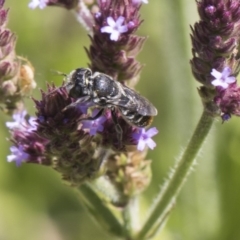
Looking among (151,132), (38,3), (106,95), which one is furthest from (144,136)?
(38,3)

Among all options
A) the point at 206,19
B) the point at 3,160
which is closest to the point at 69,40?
the point at 3,160

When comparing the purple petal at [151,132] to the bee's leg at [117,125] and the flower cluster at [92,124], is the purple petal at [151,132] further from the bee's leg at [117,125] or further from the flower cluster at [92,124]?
the bee's leg at [117,125]

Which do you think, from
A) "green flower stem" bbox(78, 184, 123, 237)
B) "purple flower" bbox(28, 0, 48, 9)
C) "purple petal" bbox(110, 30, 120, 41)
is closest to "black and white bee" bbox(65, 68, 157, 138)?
"purple petal" bbox(110, 30, 120, 41)

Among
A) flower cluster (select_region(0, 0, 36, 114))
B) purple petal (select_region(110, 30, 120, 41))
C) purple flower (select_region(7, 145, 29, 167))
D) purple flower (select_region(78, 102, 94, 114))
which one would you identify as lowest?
purple flower (select_region(7, 145, 29, 167))

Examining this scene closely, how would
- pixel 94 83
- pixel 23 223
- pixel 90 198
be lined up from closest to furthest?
1. pixel 94 83
2. pixel 90 198
3. pixel 23 223

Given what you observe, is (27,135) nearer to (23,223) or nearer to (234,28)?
(234,28)

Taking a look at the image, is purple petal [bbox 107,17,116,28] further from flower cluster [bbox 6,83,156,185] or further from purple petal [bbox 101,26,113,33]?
flower cluster [bbox 6,83,156,185]
